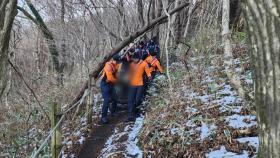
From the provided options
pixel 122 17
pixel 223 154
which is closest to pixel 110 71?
pixel 223 154

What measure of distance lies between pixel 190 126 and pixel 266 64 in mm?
6074

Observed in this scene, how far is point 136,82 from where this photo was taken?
1213cm

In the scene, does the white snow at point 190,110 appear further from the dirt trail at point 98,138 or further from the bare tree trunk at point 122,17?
the bare tree trunk at point 122,17

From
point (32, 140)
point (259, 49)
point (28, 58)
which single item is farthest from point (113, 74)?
point (28, 58)

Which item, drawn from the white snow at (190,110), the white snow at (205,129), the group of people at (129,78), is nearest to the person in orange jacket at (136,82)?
the group of people at (129,78)

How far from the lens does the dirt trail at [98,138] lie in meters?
10.1

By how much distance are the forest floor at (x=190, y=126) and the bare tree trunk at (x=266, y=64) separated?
12.7 ft

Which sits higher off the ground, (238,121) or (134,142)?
(238,121)

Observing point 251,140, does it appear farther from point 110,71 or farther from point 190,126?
point 110,71

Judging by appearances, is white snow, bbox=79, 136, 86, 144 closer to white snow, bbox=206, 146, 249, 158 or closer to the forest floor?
the forest floor

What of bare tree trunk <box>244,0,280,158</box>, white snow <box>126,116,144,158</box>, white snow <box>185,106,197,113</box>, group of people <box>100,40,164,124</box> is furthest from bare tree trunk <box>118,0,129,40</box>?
bare tree trunk <box>244,0,280,158</box>

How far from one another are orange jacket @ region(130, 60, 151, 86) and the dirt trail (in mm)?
1104

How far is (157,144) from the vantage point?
892cm

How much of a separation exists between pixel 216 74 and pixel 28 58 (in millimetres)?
19497
